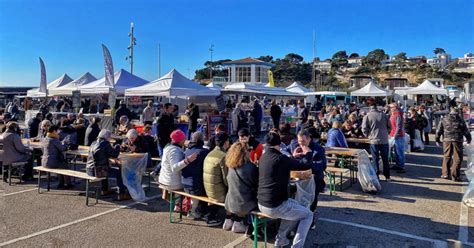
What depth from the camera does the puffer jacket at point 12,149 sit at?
23.2 feet

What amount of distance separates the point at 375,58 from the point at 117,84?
114 m

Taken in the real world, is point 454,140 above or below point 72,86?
below

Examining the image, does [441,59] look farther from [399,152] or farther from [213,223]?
[213,223]

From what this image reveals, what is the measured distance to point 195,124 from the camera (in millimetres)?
11711

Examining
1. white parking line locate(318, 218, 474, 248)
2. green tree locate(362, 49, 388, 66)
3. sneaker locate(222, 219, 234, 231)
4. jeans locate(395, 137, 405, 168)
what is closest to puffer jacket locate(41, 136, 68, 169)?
sneaker locate(222, 219, 234, 231)

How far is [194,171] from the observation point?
4895 millimetres

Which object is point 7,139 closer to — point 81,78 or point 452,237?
point 452,237

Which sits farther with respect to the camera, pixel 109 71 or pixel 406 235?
pixel 109 71

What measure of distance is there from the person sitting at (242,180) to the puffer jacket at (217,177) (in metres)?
0.40

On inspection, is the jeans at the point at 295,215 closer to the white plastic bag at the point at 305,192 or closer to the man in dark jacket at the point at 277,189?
the man in dark jacket at the point at 277,189

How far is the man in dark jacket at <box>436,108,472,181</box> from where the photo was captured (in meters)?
7.37

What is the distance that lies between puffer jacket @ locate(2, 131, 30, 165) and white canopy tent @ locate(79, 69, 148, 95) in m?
5.87

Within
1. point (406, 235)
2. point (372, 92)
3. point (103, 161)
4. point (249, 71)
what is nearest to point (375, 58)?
point (249, 71)

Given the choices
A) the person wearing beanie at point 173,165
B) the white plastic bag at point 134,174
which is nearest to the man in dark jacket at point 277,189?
the person wearing beanie at point 173,165
